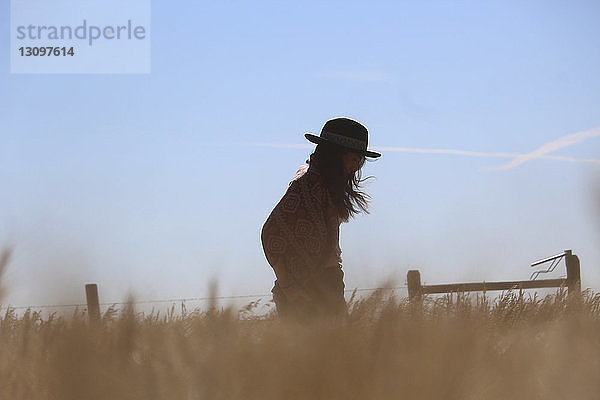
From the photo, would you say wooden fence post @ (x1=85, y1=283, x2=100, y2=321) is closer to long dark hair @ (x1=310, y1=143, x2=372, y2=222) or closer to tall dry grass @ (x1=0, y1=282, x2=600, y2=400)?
tall dry grass @ (x1=0, y1=282, x2=600, y2=400)

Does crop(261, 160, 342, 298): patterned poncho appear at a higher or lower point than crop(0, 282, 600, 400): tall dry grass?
higher

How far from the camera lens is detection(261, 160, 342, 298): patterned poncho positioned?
262 centimetres

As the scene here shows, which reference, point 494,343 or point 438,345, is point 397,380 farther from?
point 494,343

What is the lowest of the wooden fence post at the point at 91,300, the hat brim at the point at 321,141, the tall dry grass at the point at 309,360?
the tall dry grass at the point at 309,360

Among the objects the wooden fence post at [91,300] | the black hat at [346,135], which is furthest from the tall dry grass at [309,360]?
the black hat at [346,135]

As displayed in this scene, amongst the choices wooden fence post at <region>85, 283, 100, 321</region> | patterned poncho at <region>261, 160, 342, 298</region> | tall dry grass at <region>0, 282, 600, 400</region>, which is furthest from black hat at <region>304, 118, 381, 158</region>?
tall dry grass at <region>0, 282, 600, 400</region>

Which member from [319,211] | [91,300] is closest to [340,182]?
[319,211]

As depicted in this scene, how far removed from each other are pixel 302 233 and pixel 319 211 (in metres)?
0.10

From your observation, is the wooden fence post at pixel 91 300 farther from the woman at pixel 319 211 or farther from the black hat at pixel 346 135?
the black hat at pixel 346 135

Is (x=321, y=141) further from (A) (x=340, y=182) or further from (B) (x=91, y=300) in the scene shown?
(B) (x=91, y=300)

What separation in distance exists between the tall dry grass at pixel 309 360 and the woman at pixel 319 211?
1867mm

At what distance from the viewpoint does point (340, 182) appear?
8.95 feet

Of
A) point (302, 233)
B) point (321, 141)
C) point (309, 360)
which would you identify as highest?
point (321, 141)

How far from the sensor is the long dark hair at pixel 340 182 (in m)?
2.72
